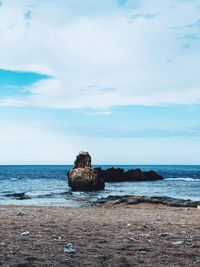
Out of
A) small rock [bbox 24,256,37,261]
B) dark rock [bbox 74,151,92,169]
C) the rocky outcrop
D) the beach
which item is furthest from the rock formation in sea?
Answer: small rock [bbox 24,256,37,261]

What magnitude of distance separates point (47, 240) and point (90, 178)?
32750 millimetres

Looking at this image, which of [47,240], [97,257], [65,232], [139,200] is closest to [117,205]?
[139,200]

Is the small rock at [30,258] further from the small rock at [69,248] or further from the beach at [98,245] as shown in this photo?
the small rock at [69,248]

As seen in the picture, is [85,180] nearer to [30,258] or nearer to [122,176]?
[122,176]

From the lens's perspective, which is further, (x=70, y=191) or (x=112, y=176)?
(x=112, y=176)

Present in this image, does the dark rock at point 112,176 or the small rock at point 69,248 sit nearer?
the small rock at point 69,248

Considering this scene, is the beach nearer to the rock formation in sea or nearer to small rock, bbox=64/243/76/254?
small rock, bbox=64/243/76/254

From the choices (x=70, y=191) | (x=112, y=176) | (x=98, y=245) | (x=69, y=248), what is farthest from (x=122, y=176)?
(x=69, y=248)

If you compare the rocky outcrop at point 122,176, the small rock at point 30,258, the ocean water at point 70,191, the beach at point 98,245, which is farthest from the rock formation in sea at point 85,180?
the small rock at point 30,258

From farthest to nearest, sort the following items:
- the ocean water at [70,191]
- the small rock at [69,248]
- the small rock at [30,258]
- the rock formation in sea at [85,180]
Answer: the rock formation in sea at [85,180] < the ocean water at [70,191] < the small rock at [69,248] < the small rock at [30,258]

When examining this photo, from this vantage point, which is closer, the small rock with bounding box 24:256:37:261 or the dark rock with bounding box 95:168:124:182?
the small rock with bounding box 24:256:37:261

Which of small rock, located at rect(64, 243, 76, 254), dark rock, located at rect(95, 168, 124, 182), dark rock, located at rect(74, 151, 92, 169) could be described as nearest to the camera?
small rock, located at rect(64, 243, 76, 254)

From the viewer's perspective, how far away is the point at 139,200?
2309 centimetres

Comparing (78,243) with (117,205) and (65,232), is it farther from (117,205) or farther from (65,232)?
(117,205)
